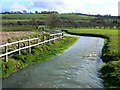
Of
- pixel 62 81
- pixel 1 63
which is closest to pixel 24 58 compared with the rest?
pixel 1 63

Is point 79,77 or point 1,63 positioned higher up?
point 1,63

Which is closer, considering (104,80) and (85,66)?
(104,80)

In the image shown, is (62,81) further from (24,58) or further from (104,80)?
(24,58)

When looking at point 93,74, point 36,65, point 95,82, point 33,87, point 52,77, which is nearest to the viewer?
point 33,87

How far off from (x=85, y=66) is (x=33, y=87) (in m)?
6.44

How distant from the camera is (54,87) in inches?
376

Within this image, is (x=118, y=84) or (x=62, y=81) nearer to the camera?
(x=118, y=84)

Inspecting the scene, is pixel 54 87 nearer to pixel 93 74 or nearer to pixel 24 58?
pixel 93 74

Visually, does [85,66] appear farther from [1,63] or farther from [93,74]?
[1,63]

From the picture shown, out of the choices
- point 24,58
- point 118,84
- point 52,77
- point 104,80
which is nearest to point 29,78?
point 52,77

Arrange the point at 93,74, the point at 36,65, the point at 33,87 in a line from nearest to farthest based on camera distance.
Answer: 1. the point at 33,87
2. the point at 93,74
3. the point at 36,65

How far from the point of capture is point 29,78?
36.3ft

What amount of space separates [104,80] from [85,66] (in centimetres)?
379

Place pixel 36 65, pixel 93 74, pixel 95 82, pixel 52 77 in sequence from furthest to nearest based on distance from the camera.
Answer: pixel 36 65 < pixel 93 74 < pixel 52 77 < pixel 95 82
